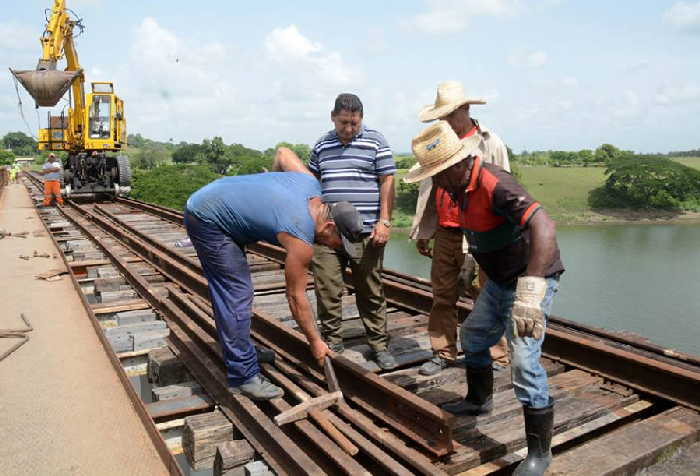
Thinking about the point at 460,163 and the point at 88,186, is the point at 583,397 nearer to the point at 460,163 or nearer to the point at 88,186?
the point at 460,163

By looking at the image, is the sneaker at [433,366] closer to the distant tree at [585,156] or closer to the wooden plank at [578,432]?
the wooden plank at [578,432]

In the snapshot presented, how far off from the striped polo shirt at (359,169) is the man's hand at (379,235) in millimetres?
70

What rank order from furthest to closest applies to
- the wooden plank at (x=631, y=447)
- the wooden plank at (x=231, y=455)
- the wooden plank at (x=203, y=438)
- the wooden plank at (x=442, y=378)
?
the wooden plank at (x=442, y=378), the wooden plank at (x=203, y=438), the wooden plank at (x=231, y=455), the wooden plank at (x=631, y=447)

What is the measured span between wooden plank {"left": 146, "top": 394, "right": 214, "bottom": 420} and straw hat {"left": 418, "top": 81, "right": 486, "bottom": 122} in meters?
2.22

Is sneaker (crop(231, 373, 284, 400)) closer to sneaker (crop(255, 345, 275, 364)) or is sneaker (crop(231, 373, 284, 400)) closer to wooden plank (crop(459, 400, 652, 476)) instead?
sneaker (crop(255, 345, 275, 364))

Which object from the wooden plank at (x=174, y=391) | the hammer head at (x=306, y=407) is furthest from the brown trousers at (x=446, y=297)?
the wooden plank at (x=174, y=391)

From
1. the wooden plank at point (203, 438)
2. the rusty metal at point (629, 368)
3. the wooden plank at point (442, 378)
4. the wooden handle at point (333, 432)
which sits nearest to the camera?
the wooden handle at point (333, 432)

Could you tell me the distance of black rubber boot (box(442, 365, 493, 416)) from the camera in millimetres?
3057

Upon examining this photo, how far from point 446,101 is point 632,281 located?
61.9ft

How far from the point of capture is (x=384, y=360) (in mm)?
3848

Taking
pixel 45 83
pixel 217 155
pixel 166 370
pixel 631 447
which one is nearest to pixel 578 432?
pixel 631 447

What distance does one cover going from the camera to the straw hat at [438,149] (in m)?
2.48

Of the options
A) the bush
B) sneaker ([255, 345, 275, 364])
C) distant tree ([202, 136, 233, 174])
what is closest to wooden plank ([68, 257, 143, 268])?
sneaker ([255, 345, 275, 364])

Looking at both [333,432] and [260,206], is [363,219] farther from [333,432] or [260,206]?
[333,432]
